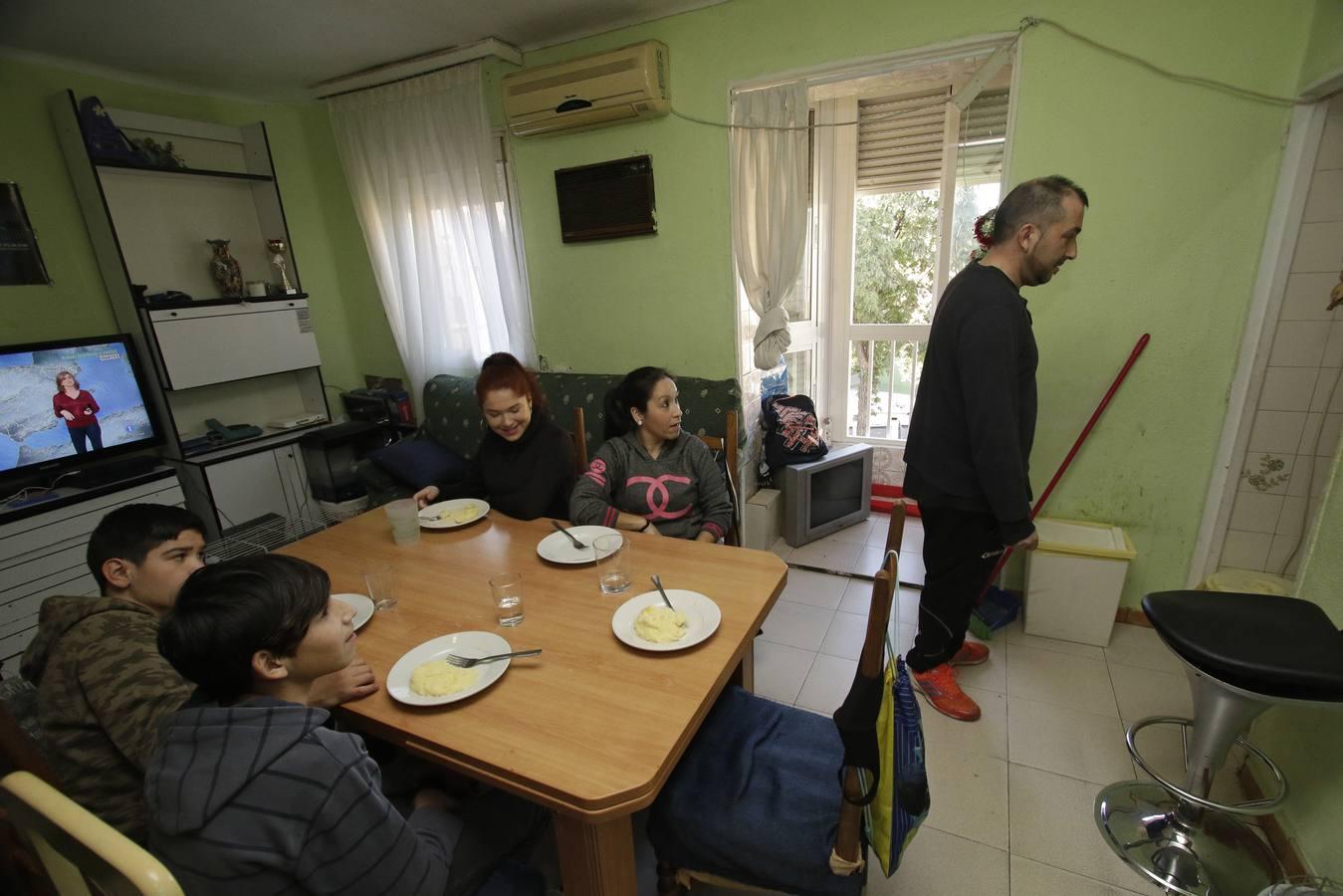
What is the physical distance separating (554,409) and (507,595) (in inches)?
76.7

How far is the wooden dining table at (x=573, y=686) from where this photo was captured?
924 mm

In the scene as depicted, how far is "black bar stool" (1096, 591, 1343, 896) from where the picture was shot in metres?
1.19

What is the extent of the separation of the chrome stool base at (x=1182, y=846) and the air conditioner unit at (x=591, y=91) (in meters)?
3.08

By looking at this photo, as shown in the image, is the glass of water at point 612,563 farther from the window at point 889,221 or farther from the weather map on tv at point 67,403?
the weather map on tv at point 67,403

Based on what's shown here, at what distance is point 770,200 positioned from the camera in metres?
2.71

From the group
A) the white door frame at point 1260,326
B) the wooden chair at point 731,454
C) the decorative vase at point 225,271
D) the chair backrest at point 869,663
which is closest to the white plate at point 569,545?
the wooden chair at point 731,454

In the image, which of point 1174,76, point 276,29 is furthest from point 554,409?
point 1174,76

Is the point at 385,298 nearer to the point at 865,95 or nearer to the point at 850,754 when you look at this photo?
the point at 865,95

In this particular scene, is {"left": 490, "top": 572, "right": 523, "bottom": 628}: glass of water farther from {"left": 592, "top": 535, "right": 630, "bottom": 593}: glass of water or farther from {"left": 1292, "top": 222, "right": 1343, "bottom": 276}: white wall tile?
{"left": 1292, "top": 222, "right": 1343, "bottom": 276}: white wall tile

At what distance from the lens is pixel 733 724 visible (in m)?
1.32

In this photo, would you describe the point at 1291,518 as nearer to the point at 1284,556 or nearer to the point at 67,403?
the point at 1284,556

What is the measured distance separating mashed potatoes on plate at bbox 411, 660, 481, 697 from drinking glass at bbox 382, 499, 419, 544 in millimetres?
678

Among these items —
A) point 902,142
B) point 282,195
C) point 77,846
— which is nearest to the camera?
point 77,846

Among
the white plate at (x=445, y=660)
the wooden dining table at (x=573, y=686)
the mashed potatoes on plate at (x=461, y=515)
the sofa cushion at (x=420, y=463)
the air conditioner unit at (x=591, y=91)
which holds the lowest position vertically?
the sofa cushion at (x=420, y=463)
